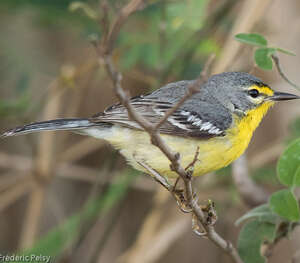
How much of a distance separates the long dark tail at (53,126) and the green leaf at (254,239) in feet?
3.96

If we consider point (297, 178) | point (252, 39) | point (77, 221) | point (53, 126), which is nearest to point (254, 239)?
point (297, 178)

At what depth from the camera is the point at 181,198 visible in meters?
2.90

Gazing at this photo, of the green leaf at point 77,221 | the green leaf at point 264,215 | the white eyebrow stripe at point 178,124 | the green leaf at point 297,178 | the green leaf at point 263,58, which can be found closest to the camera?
the green leaf at point 297,178

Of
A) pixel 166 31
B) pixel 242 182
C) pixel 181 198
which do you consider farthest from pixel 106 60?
pixel 166 31

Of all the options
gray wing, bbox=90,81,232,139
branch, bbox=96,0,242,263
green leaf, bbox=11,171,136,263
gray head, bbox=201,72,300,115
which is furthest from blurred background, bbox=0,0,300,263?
branch, bbox=96,0,242,263

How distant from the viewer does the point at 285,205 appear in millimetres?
2580

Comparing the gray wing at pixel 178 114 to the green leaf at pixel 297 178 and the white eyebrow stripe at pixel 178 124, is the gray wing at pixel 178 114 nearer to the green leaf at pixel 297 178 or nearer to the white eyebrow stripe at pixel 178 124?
the white eyebrow stripe at pixel 178 124

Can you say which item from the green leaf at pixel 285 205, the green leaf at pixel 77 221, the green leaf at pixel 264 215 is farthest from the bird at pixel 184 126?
the green leaf at pixel 77 221

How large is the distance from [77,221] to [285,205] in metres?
2.31

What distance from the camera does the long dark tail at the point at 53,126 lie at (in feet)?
9.60

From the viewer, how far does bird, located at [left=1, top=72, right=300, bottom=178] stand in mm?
3131

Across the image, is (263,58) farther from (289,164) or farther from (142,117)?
(142,117)

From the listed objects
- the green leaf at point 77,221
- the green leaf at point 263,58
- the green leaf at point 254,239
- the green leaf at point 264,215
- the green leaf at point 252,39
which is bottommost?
the green leaf at point 77,221

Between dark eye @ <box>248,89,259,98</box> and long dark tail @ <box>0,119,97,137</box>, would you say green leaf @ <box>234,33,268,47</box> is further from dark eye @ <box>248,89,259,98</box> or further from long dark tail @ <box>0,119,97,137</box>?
long dark tail @ <box>0,119,97,137</box>
